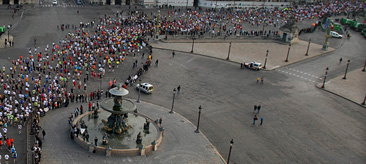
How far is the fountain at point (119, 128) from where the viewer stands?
112 ft

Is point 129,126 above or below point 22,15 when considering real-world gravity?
below

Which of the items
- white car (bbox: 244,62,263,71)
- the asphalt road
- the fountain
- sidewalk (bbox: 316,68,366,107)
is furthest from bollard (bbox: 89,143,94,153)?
sidewalk (bbox: 316,68,366,107)

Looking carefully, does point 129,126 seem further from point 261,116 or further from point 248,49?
point 248,49

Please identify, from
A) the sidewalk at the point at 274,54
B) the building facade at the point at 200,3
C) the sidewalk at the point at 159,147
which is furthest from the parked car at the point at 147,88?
the building facade at the point at 200,3

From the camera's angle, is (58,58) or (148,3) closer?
(58,58)

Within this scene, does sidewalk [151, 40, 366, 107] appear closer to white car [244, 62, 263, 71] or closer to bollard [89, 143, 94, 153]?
white car [244, 62, 263, 71]

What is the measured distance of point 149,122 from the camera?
37.5 m

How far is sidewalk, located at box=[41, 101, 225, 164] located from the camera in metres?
32.3

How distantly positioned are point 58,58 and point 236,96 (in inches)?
955

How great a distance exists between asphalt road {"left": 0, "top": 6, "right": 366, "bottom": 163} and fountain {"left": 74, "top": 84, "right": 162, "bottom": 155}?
5803 mm

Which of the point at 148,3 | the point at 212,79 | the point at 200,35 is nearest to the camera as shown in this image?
the point at 212,79

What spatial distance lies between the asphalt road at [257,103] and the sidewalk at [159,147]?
1.70 meters

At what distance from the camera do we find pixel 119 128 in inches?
1425

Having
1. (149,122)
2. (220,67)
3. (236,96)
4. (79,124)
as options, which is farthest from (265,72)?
(79,124)
